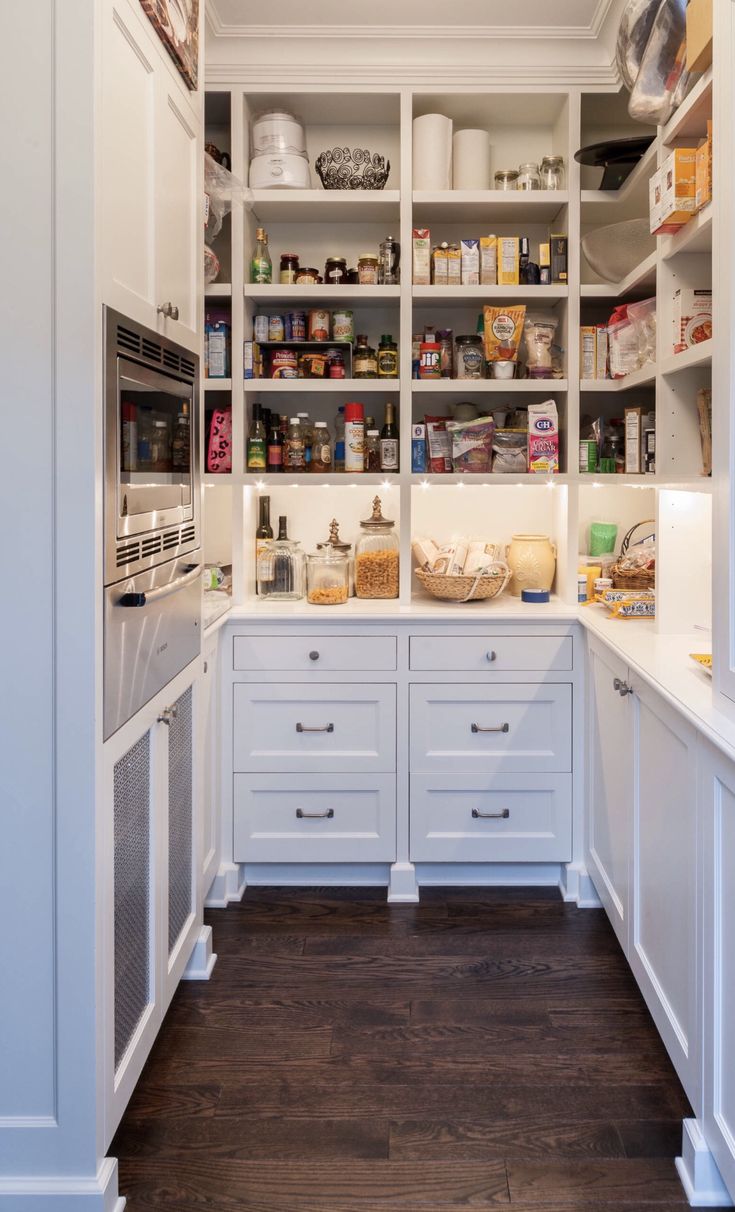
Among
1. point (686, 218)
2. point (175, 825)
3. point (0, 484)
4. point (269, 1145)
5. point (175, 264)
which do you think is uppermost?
point (686, 218)

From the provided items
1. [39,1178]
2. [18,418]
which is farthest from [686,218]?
[39,1178]

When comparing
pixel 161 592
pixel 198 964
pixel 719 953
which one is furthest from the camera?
pixel 198 964

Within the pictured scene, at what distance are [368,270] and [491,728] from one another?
1.56 m

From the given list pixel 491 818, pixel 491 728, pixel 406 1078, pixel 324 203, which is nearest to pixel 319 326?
pixel 324 203

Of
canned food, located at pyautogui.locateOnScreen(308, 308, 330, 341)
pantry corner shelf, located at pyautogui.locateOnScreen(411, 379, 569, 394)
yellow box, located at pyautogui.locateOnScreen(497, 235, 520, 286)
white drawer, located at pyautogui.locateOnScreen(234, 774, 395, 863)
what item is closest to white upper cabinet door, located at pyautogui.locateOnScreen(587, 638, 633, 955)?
white drawer, located at pyautogui.locateOnScreen(234, 774, 395, 863)

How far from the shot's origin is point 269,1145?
1.91m

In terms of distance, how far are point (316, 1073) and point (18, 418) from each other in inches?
59.6

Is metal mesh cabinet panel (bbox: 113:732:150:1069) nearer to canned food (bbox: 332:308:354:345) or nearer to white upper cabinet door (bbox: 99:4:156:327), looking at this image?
white upper cabinet door (bbox: 99:4:156:327)

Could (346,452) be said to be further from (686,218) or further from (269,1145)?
(269,1145)

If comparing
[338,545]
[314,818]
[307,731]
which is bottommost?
[314,818]

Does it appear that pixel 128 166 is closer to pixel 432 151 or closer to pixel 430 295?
pixel 430 295

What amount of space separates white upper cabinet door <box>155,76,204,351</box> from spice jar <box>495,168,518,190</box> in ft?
4.08

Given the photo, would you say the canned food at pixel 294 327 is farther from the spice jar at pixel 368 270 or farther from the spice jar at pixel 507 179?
the spice jar at pixel 507 179

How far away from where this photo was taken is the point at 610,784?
266 centimetres
